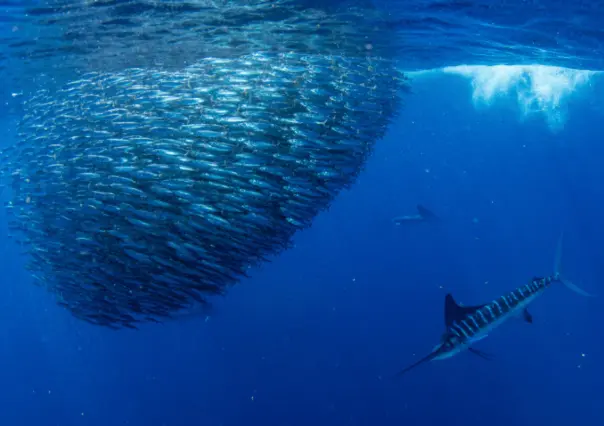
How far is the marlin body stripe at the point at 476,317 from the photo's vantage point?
614cm

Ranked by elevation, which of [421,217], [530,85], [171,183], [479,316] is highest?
[171,183]

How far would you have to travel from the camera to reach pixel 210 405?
19.3 metres

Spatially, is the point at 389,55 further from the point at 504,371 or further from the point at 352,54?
the point at 504,371

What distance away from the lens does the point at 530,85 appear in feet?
81.1

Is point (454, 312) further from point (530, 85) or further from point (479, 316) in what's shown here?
point (530, 85)

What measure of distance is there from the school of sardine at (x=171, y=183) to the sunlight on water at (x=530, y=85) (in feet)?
47.5

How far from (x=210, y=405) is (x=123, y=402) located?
672cm

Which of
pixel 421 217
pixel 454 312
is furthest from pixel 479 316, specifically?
pixel 421 217

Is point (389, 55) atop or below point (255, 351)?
atop

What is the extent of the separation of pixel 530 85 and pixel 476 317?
889 inches

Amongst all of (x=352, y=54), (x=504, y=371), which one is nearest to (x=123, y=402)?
(x=504, y=371)

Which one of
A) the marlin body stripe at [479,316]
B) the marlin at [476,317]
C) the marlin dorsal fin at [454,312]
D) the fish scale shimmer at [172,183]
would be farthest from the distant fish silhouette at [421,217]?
the marlin dorsal fin at [454,312]

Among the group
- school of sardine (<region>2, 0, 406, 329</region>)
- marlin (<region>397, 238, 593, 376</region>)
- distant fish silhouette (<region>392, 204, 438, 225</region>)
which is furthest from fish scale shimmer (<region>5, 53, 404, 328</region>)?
distant fish silhouette (<region>392, 204, 438, 225</region>)

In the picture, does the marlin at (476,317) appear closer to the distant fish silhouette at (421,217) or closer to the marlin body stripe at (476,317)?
the marlin body stripe at (476,317)
